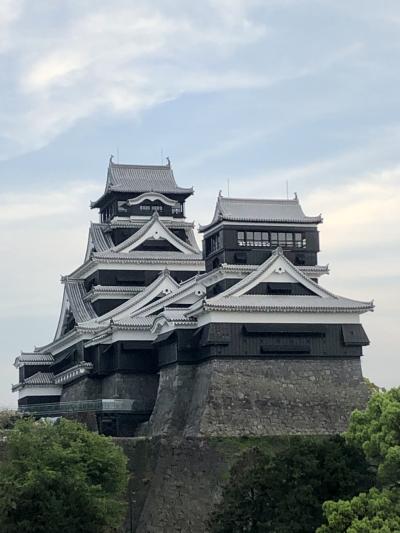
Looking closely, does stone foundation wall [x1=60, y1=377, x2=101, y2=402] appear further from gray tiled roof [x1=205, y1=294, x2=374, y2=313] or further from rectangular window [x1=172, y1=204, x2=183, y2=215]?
rectangular window [x1=172, y1=204, x2=183, y2=215]

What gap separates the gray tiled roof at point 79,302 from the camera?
63.3 metres

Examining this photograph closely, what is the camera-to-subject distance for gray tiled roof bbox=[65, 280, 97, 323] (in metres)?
63.3

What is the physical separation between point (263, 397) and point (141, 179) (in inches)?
842

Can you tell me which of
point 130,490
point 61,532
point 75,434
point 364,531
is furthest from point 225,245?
point 364,531

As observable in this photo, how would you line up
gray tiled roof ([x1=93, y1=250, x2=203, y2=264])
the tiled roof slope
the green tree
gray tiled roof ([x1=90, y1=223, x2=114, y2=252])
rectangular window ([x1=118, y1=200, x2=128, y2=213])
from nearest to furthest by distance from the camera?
the green tree
gray tiled roof ([x1=93, y1=250, x2=203, y2=264])
gray tiled roof ([x1=90, y1=223, x2=114, y2=252])
the tiled roof slope
rectangular window ([x1=118, y1=200, x2=128, y2=213])

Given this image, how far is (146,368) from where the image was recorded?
57.1 meters

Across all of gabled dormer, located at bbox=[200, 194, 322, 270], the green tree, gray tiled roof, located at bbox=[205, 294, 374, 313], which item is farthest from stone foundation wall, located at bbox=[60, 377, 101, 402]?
the green tree

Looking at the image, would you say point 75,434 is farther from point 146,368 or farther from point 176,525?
point 146,368

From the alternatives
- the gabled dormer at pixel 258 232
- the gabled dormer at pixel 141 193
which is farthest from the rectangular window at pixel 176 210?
the gabled dormer at pixel 258 232

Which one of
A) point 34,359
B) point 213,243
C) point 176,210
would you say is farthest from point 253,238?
point 34,359

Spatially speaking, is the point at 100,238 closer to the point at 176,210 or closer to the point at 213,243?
the point at 176,210

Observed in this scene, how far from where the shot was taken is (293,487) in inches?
1416

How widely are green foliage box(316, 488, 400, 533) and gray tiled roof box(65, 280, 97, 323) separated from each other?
31.0 m

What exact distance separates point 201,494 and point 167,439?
9.50 ft
